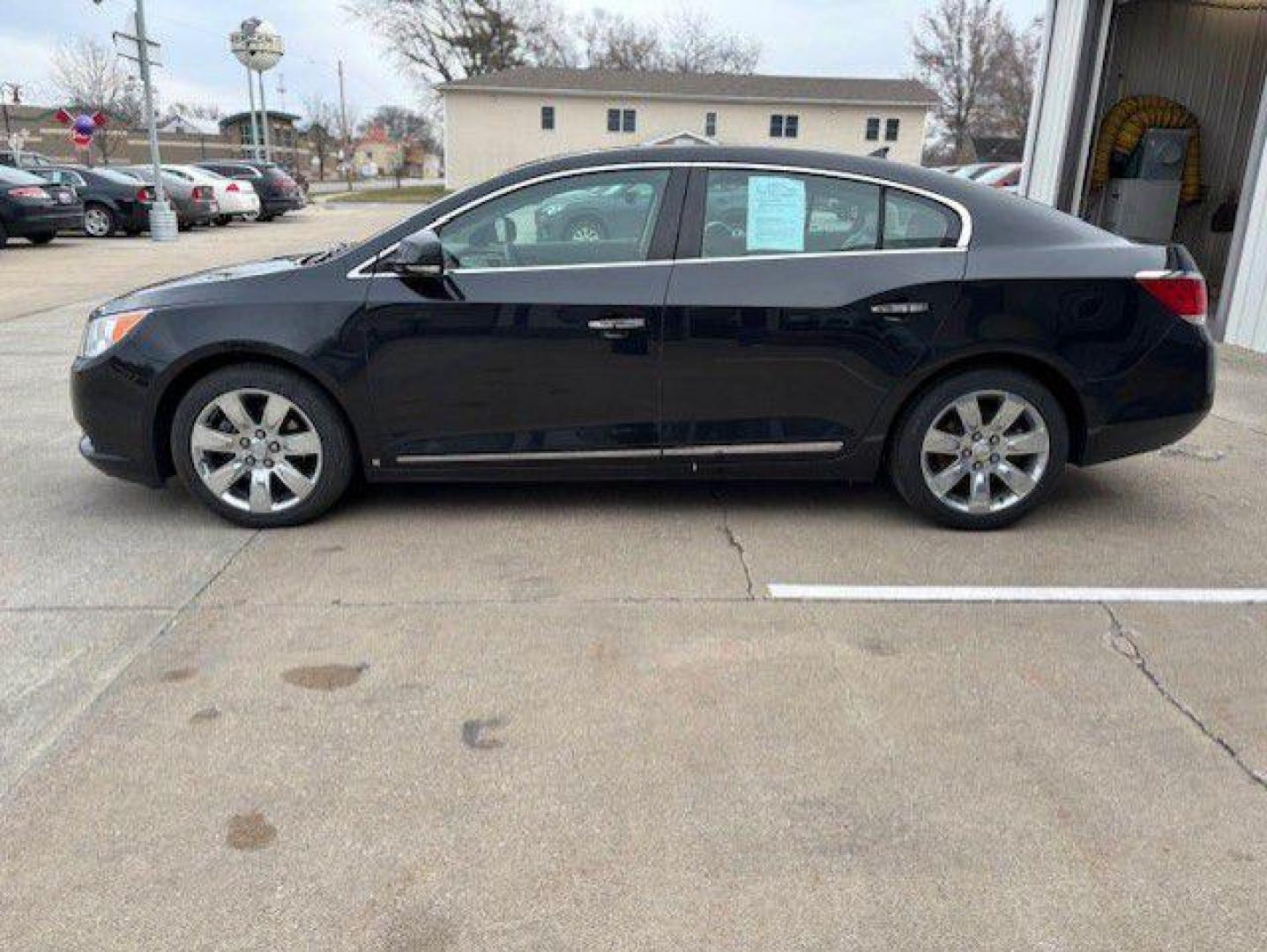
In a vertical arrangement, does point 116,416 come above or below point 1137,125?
below

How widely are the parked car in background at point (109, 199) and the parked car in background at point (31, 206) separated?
9.05 feet

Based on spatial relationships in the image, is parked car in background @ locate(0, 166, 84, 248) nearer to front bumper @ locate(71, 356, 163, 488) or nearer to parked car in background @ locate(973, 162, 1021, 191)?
front bumper @ locate(71, 356, 163, 488)

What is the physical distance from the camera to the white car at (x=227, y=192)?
2412 cm

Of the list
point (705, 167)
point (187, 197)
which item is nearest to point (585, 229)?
point (705, 167)

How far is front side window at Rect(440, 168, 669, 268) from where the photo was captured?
14.1 ft

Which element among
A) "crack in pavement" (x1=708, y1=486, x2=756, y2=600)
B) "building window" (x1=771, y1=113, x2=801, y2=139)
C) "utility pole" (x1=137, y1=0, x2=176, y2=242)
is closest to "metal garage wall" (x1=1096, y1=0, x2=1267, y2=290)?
"crack in pavement" (x1=708, y1=486, x2=756, y2=600)

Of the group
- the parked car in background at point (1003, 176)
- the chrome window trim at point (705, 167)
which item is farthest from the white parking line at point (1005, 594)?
the parked car in background at point (1003, 176)

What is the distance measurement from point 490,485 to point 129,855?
2898 millimetres

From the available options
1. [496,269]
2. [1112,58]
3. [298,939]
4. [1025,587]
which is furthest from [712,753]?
[1112,58]

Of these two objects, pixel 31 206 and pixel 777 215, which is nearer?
pixel 777 215

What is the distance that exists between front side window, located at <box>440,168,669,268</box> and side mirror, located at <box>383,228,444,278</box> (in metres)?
0.11

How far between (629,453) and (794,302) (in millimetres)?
961

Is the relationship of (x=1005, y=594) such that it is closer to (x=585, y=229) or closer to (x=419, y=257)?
(x=585, y=229)

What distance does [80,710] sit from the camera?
3.01m
